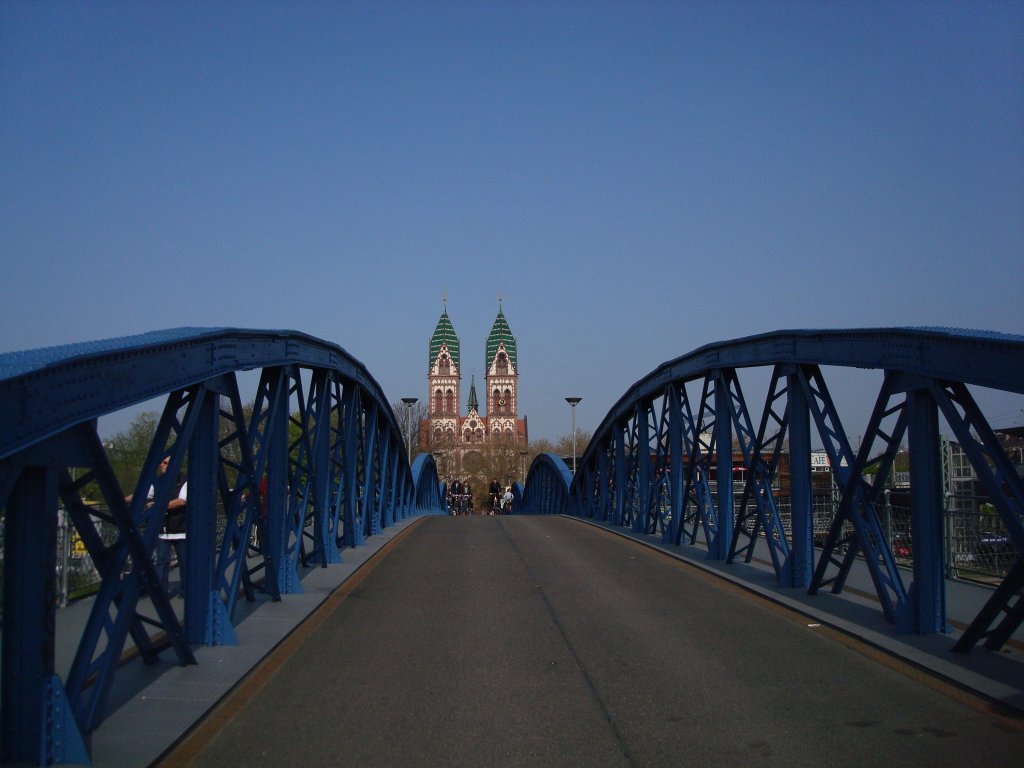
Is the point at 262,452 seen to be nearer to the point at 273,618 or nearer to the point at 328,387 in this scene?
the point at 273,618

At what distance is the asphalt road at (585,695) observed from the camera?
587cm

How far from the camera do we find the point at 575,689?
7.36 metres

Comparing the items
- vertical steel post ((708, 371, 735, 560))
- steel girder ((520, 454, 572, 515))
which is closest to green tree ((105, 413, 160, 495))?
vertical steel post ((708, 371, 735, 560))

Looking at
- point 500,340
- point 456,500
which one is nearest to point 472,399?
point 500,340

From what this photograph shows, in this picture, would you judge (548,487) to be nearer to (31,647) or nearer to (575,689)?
(575,689)

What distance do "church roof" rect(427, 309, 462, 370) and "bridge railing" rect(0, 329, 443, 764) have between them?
153 m

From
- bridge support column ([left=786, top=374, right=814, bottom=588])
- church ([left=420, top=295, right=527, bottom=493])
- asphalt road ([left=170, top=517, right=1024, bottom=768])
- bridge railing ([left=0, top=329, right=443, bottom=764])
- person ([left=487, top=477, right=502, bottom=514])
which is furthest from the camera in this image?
church ([left=420, top=295, right=527, bottom=493])

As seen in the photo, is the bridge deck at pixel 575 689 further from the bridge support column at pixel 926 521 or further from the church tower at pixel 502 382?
the church tower at pixel 502 382

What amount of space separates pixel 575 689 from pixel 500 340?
160m

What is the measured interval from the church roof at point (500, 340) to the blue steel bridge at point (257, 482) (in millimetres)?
149135

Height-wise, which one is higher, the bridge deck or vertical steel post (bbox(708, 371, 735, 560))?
vertical steel post (bbox(708, 371, 735, 560))

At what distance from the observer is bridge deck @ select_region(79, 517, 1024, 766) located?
233 inches

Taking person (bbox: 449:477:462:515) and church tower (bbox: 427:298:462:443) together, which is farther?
church tower (bbox: 427:298:462:443)

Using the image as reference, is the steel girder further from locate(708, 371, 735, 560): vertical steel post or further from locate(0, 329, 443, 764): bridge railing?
locate(0, 329, 443, 764): bridge railing
